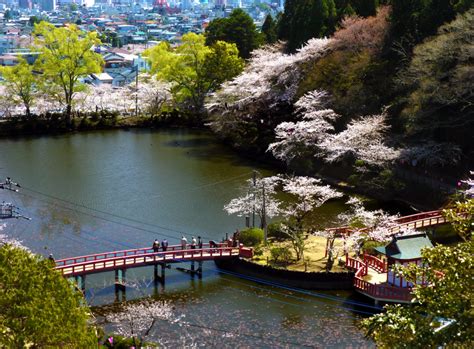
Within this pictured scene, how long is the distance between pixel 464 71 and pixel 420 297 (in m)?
22.7

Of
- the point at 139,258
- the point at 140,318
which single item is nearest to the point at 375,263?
the point at 139,258

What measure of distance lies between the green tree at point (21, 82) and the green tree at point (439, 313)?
1740 inches

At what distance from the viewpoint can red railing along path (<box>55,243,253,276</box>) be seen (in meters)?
24.4

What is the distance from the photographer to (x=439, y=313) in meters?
11.8

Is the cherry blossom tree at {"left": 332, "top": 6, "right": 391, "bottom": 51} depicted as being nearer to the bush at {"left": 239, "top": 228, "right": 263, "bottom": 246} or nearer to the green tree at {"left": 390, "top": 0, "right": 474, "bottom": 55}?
the green tree at {"left": 390, "top": 0, "right": 474, "bottom": 55}

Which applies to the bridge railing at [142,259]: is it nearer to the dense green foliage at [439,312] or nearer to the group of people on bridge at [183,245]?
the group of people on bridge at [183,245]

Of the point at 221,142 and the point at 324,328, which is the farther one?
the point at 221,142

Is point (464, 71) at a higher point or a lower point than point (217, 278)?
higher

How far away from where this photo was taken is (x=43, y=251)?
27.8 m

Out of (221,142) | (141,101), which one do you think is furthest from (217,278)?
(141,101)

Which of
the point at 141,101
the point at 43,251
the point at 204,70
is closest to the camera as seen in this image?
the point at 43,251

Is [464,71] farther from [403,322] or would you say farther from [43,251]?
[403,322]

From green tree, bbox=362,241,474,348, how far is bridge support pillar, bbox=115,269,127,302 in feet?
42.7

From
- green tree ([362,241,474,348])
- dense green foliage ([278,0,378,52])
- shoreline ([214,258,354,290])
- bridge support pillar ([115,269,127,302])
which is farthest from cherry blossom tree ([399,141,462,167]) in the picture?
green tree ([362,241,474,348])
